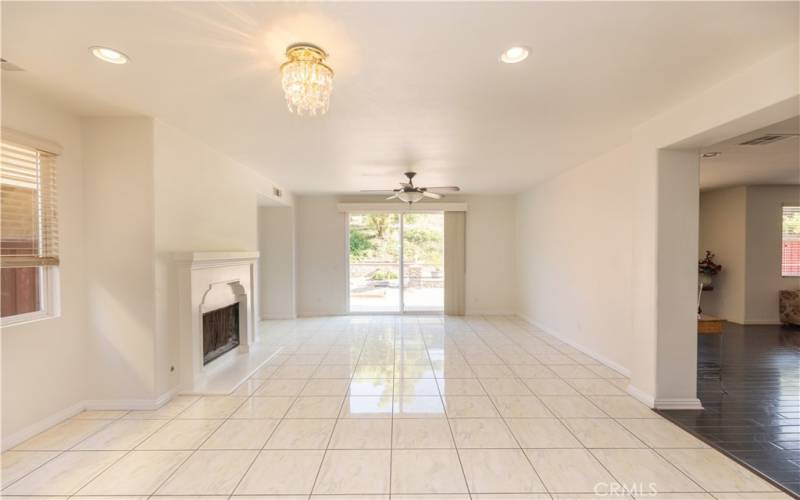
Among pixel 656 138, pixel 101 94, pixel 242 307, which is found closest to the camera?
pixel 101 94

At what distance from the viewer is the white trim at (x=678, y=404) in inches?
113

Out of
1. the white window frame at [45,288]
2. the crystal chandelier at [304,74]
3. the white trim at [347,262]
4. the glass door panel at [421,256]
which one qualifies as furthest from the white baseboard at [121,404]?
the glass door panel at [421,256]

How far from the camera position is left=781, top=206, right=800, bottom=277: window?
614 cm

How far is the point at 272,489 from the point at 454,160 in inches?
148

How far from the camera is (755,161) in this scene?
4.37m

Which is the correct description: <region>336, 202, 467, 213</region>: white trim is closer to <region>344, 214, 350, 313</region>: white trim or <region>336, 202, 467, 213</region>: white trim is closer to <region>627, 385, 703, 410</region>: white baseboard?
→ <region>344, 214, 350, 313</region>: white trim

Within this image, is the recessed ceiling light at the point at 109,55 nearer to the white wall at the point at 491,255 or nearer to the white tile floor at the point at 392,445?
the white tile floor at the point at 392,445

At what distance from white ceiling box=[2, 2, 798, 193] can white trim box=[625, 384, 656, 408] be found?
8.29ft

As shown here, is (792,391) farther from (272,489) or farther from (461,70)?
(272,489)

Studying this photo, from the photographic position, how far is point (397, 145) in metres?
3.57

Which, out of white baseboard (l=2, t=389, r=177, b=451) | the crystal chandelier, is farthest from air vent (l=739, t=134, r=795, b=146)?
white baseboard (l=2, t=389, r=177, b=451)

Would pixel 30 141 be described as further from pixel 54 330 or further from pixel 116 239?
pixel 54 330

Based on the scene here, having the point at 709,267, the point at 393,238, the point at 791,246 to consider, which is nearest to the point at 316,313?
the point at 393,238

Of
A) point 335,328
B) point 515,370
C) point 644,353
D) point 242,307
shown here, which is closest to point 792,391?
point 644,353
